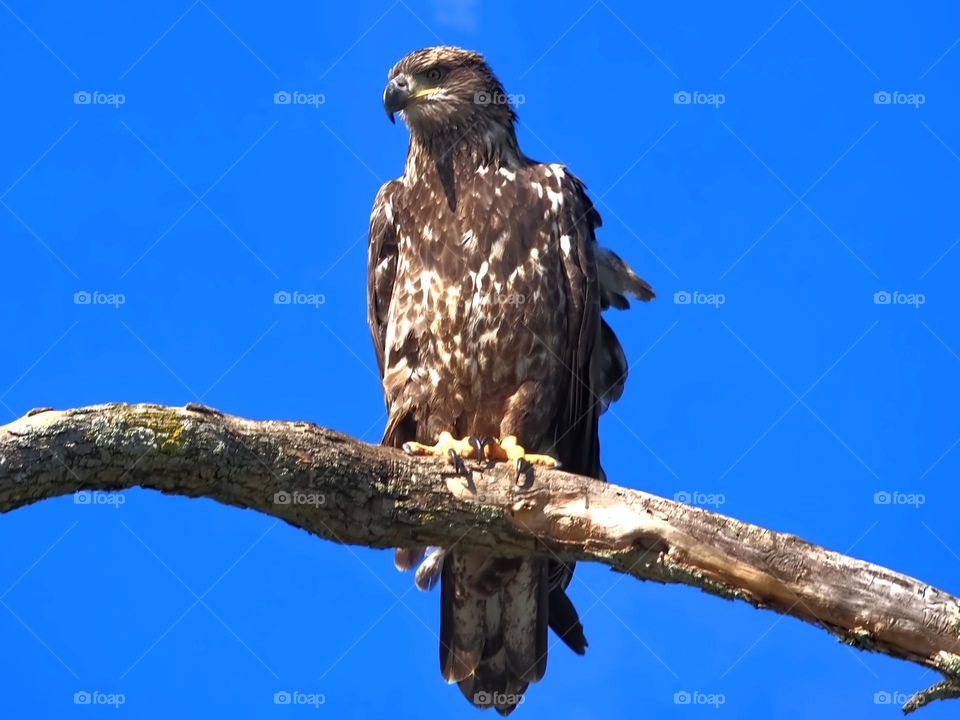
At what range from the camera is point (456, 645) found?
301 inches

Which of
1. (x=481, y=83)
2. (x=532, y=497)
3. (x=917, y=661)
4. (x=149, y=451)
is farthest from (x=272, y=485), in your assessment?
(x=481, y=83)

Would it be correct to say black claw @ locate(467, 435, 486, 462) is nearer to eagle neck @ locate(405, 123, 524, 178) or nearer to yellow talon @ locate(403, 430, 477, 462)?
yellow talon @ locate(403, 430, 477, 462)

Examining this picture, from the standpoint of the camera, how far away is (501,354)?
763 centimetres

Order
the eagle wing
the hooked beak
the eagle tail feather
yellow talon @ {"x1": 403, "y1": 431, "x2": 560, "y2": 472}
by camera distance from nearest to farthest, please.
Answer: yellow talon @ {"x1": 403, "y1": 431, "x2": 560, "y2": 472} < the eagle tail feather < the eagle wing < the hooked beak

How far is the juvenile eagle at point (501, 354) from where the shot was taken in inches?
299

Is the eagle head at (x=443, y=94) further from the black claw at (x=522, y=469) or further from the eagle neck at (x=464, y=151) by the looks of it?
the black claw at (x=522, y=469)

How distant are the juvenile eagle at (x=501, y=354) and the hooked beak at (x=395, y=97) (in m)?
0.56

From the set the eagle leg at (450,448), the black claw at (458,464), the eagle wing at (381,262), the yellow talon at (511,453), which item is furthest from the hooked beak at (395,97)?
the black claw at (458,464)

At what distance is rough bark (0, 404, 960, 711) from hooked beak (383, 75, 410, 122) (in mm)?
2968

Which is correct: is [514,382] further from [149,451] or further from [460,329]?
[149,451]

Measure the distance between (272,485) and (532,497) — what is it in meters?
1.35

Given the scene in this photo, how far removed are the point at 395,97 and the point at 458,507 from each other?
10.6 ft

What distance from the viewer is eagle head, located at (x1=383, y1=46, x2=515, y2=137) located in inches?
331

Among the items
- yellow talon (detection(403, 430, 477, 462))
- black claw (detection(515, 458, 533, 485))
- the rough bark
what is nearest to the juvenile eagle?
yellow talon (detection(403, 430, 477, 462))
